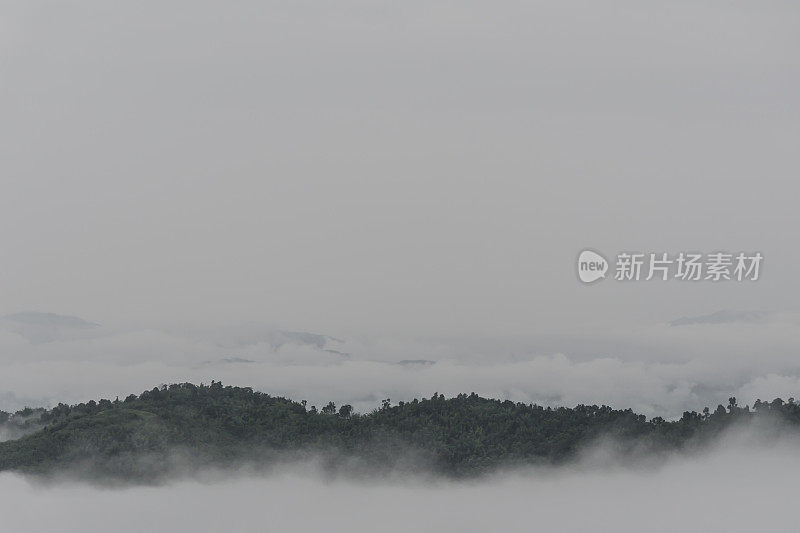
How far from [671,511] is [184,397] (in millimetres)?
19283

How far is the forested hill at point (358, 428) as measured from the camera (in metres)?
45.1

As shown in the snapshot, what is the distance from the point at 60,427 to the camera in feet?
147

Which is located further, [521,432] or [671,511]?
[521,432]

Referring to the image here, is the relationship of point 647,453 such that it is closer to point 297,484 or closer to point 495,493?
point 495,493

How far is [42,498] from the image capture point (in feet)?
136

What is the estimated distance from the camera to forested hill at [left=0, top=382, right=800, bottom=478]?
45078 mm

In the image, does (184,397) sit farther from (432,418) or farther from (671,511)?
(671,511)

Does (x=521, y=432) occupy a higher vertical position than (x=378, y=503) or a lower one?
higher

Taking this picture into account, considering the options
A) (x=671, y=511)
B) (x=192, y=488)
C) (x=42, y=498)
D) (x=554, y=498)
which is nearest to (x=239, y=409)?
(x=192, y=488)

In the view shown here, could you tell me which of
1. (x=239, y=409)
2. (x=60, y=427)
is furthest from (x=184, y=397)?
(x=60, y=427)

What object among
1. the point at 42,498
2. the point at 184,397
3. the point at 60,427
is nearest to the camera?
the point at 42,498

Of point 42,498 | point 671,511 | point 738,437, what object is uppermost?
point 738,437

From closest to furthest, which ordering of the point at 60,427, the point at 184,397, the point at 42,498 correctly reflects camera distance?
the point at 42,498, the point at 60,427, the point at 184,397

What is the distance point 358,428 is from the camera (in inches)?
1885
